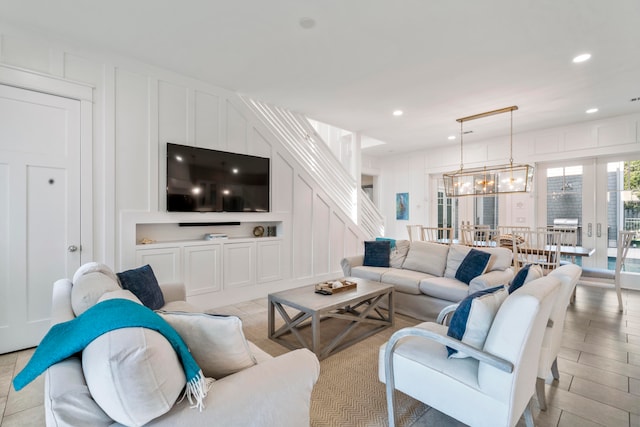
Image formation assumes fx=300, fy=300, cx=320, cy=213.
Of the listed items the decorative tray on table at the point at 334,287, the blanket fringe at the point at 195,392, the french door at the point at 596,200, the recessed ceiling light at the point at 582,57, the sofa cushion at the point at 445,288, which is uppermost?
the recessed ceiling light at the point at 582,57

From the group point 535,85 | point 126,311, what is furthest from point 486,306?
point 535,85

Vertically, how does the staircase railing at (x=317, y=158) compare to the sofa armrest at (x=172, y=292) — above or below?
above

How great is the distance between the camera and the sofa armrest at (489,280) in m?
3.10

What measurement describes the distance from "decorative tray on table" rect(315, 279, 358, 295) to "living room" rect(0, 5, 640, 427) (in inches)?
63.5

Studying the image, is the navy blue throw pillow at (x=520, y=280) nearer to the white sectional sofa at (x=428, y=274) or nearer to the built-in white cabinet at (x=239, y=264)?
the white sectional sofa at (x=428, y=274)

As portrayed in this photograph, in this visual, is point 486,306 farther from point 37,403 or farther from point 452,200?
point 452,200

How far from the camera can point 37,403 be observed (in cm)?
208

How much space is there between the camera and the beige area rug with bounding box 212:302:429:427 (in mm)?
1891

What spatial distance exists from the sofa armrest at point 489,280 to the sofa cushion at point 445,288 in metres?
0.13

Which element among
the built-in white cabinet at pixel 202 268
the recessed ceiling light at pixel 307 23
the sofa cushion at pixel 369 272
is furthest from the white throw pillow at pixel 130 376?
the sofa cushion at pixel 369 272

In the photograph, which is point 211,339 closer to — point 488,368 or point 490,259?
point 488,368

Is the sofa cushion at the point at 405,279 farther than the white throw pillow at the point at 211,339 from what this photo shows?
Yes

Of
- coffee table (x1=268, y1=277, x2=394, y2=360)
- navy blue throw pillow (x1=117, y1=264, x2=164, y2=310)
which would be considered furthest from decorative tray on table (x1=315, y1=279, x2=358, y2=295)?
navy blue throw pillow (x1=117, y1=264, x2=164, y2=310)

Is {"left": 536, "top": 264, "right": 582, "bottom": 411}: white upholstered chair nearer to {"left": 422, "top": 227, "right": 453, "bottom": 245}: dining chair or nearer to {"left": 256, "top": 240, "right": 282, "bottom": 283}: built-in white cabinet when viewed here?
{"left": 422, "top": 227, "right": 453, "bottom": 245}: dining chair
